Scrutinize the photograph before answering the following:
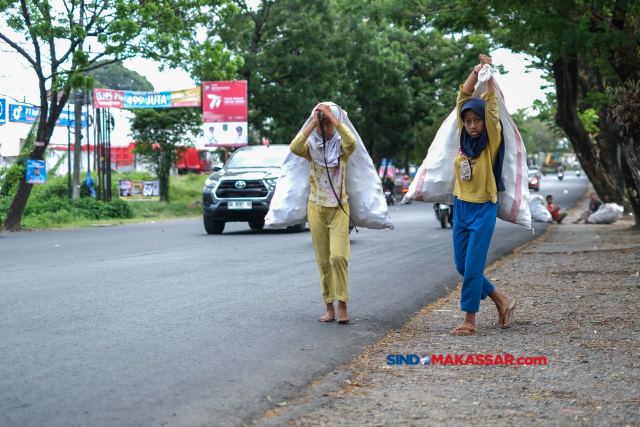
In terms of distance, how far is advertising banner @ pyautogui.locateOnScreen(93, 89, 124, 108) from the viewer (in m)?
26.0

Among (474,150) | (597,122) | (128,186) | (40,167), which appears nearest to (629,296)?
(474,150)

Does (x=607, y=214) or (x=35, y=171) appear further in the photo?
(x=607, y=214)

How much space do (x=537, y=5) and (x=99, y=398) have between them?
11314 mm

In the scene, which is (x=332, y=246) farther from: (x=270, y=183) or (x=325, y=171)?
(x=270, y=183)

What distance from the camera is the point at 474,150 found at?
5.61 meters

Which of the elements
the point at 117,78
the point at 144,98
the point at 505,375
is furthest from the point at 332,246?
the point at 117,78

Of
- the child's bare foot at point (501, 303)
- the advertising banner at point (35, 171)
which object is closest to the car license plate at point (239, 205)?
the advertising banner at point (35, 171)

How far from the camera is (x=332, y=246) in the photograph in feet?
19.4

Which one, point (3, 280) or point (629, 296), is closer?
point (629, 296)

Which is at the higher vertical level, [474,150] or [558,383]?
[474,150]

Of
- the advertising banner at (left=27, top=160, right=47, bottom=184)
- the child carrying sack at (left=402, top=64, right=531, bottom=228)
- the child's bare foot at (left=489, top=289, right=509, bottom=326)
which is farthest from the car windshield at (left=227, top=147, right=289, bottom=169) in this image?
the child's bare foot at (left=489, top=289, right=509, bottom=326)

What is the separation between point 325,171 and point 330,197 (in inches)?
8.7

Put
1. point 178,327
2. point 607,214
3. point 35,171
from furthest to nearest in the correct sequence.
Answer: point 607,214
point 35,171
point 178,327

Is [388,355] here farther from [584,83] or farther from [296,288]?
[584,83]
